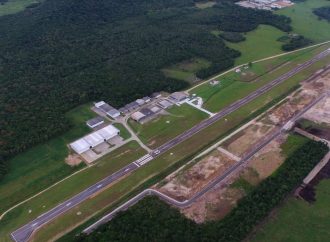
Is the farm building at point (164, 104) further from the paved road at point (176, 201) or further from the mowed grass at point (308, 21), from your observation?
the mowed grass at point (308, 21)

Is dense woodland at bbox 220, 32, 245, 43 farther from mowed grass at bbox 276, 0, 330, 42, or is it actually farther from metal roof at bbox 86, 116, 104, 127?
metal roof at bbox 86, 116, 104, 127

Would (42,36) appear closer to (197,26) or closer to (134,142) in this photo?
(197,26)

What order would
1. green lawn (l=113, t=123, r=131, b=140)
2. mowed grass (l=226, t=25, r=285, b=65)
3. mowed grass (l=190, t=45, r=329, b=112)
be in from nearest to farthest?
green lawn (l=113, t=123, r=131, b=140)
mowed grass (l=190, t=45, r=329, b=112)
mowed grass (l=226, t=25, r=285, b=65)

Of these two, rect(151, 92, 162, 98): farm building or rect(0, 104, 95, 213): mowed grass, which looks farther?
rect(151, 92, 162, 98): farm building

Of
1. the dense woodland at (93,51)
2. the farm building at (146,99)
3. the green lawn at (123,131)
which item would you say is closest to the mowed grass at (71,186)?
the green lawn at (123,131)

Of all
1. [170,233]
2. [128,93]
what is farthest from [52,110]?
[170,233]

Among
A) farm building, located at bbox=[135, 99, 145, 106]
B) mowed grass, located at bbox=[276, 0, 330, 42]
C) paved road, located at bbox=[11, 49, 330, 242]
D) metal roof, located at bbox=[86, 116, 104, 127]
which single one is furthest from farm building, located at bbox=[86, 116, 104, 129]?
mowed grass, located at bbox=[276, 0, 330, 42]
